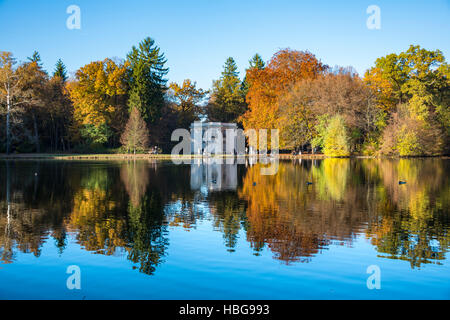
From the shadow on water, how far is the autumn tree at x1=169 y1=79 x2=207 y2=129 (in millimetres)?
52228

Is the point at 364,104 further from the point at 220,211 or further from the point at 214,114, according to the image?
the point at 220,211

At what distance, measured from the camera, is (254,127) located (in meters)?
63.0

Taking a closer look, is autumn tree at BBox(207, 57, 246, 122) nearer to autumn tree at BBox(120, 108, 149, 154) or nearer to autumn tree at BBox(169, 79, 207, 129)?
autumn tree at BBox(169, 79, 207, 129)

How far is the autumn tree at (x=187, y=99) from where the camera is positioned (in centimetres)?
7400

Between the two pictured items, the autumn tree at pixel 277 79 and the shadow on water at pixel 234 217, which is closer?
the shadow on water at pixel 234 217

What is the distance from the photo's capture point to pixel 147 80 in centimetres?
6297

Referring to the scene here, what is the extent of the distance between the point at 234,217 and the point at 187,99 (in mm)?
63726

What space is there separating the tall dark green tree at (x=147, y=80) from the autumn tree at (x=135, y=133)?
3.44 m

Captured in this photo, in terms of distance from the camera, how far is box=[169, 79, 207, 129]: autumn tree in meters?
74.0

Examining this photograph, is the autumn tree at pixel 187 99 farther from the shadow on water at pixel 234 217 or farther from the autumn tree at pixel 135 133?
the shadow on water at pixel 234 217

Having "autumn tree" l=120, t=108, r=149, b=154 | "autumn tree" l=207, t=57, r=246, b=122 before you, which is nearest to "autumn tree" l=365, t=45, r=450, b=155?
"autumn tree" l=207, t=57, r=246, b=122

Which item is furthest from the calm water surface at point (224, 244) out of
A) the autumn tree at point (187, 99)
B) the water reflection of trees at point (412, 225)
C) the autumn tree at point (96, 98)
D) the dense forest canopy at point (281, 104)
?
the autumn tree at point (187, 99)

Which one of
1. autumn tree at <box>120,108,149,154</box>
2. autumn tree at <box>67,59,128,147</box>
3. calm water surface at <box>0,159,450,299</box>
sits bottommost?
calm water surface at <box>0,159,450,299</box>
